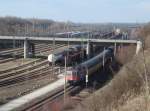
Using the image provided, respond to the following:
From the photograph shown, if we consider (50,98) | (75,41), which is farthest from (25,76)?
(75,41)

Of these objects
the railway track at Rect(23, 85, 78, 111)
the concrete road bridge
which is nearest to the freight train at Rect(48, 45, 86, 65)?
the concrete road bridge

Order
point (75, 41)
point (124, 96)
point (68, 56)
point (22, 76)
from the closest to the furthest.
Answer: point (124, 96) < point (22, 76) < point (68, 56) < point (75, 41)

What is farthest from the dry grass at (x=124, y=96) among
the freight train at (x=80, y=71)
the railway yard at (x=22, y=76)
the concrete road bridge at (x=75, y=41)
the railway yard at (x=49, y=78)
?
the concrete road bridge at (x=75, y=41)

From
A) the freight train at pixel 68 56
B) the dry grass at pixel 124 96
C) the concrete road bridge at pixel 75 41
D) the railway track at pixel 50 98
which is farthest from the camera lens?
the concrete road bridge at pixel 75 41

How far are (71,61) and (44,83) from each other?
Answer: 16517 millimetres

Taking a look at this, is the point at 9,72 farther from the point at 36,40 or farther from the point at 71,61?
the point at 36,40

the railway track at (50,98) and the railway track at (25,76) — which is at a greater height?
the railway track at (50,98)

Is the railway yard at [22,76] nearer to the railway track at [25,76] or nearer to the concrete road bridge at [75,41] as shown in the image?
the railway track at [25,76]

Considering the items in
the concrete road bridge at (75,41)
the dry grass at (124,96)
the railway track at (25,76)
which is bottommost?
the railway track at (25,76)

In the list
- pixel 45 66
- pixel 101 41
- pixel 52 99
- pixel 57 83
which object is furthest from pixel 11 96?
pixel 101 41

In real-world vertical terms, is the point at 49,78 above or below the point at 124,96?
below

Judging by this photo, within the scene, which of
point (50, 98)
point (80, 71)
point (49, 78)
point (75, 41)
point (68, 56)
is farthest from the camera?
point (75, 41)

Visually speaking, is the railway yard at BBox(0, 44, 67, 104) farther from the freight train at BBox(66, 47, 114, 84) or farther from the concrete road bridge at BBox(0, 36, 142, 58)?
the concrete road bridge at BBox(0, 36, 142, 58)

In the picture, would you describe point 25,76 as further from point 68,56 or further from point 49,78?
point 68,56
